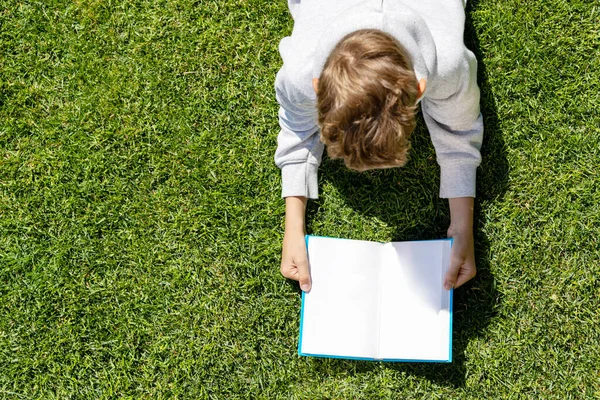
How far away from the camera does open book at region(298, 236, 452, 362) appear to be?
222cm

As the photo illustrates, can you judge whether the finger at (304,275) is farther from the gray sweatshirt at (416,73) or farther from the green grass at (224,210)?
the gray sweatshirt at (416,73)

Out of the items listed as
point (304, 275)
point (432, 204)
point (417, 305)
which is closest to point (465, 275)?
point (417, 305)

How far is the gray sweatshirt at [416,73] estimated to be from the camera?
164 cm

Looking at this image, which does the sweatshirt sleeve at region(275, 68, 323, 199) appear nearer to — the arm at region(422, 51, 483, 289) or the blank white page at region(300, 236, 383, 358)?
the blank white page at region(300, 236, 383, 358)

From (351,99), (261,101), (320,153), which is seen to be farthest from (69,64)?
(351,99)

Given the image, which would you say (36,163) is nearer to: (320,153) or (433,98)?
(320,153)

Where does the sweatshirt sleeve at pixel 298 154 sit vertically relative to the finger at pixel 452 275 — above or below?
above

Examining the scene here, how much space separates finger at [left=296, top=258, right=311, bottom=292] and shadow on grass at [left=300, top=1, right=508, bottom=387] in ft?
0.73

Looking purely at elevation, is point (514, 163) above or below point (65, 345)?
above

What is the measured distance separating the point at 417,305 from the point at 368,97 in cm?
98

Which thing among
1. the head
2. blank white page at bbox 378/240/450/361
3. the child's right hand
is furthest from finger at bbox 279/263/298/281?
the head

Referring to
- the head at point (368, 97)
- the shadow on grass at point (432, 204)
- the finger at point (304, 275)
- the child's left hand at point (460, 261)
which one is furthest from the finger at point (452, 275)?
the head at point (368, 97)

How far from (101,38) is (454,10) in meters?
1.49

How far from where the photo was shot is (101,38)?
103 inches
